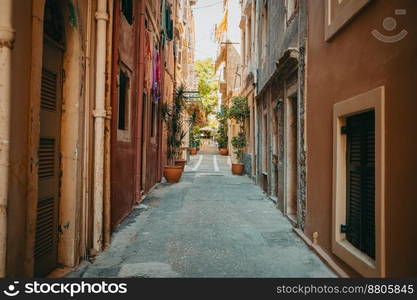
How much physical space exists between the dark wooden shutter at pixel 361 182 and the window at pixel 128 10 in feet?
16.9

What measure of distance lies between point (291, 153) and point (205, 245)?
3.26 meters

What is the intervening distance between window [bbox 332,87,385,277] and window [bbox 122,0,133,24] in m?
4.94

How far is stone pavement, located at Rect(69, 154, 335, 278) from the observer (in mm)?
4488

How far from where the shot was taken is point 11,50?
113 inches

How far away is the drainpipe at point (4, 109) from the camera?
2.80 m

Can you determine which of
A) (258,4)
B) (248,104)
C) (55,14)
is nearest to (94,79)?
(55,14)

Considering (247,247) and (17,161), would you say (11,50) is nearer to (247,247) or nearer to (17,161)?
(17,161)

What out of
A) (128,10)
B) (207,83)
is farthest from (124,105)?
(207,83)

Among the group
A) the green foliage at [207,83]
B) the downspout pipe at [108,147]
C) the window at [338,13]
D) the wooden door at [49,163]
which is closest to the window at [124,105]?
the downspout pipe at [108,147]

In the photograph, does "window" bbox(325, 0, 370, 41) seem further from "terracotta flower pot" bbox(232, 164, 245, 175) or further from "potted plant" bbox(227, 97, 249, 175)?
"terracotta flower pot" bbox(232, 164, 245, 175)

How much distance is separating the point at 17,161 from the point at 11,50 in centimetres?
89

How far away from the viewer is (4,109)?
283 centimetres

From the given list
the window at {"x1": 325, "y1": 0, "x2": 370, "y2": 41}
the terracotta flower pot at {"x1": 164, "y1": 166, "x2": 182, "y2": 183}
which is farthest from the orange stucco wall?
the terracotta flower pot at {"x1": 164, "y1": 166, "x2": 182, "y2": 183}

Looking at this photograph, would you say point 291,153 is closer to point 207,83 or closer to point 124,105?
point 124,105
